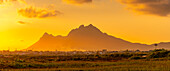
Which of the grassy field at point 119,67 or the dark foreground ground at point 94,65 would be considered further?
the dark foreground ground at point 94,65

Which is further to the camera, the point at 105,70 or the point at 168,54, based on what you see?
the point at 168,54

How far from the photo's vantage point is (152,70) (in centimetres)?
3028

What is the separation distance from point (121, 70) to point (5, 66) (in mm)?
20379

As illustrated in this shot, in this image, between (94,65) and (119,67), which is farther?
(94,65)

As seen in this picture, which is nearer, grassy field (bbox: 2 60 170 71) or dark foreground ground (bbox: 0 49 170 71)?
grassy field (bbox: 2 60 170 71)

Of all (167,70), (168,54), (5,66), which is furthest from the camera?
(168,54)

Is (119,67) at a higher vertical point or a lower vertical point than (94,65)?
lower

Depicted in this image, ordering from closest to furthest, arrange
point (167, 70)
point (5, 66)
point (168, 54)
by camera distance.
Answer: point (167, 70) → point (5, 66) → point (168, 54)

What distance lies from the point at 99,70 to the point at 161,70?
7.25 meters

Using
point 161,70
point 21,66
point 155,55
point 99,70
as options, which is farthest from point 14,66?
point 155,55

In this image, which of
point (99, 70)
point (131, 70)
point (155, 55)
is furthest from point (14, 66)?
point (155, 55)

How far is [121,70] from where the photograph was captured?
30688 mm

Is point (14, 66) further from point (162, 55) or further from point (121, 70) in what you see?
point (162, 55)

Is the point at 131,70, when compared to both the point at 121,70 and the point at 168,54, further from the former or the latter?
the point at 168,54
